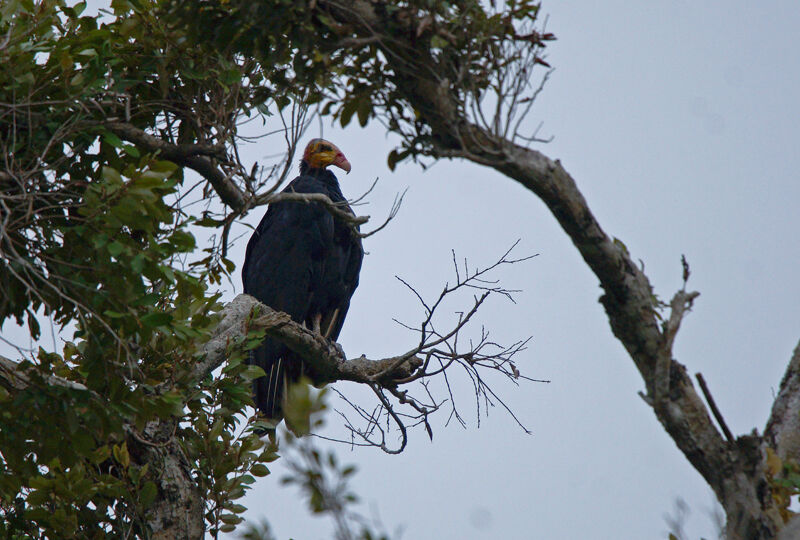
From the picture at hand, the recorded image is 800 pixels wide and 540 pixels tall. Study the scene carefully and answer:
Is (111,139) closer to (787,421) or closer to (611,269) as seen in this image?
(611,269)

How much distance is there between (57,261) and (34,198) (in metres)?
0.21

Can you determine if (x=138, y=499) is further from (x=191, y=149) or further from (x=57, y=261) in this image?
(x=191, y=149)

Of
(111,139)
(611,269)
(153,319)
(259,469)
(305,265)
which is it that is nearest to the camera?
(611,269)

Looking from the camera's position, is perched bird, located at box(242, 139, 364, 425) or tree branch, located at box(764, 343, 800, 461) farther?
perched bird, located at box(242, 139, 364, 425)

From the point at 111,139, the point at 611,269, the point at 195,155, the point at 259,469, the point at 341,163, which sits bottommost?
the point at 611,269

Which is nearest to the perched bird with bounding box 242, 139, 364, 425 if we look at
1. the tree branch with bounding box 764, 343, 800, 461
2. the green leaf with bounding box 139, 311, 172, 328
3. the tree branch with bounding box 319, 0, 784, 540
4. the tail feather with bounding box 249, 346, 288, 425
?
the tail feather with bounding box 249, 346, 288, 425

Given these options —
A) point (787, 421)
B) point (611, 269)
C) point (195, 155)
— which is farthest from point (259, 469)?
point (787, 421)

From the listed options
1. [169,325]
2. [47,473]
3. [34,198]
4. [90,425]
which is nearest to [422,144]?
[169,325]

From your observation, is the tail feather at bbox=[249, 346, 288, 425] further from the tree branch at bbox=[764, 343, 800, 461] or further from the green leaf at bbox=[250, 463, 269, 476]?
the tree branch at bbox=[764, 343, 800, 461]

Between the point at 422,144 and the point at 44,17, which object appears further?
the point at 44,17

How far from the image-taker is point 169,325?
2617 mm

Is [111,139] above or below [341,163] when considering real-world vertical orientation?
below

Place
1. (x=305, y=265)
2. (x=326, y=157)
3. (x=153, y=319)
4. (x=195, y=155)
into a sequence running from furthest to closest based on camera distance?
1. (x=326, y=157)
2. (x=305, y=265)
3. (x=195, y=155)
4. (x=153, y=319)

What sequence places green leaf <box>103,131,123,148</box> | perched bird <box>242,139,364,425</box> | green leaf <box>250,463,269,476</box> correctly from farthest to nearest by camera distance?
1. perched bird <box>242,139,364,425</box>
2. green leaf <box>250,463,269,476</box>
3. green leaf <box>103,131,123,148</box>
